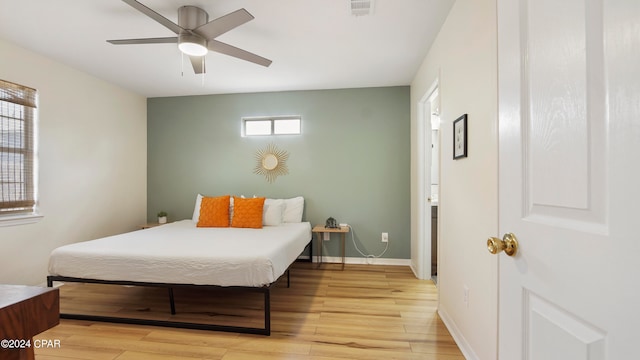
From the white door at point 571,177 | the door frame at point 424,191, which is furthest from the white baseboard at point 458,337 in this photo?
the white door at point 571,177

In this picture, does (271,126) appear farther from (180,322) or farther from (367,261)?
(180,322)

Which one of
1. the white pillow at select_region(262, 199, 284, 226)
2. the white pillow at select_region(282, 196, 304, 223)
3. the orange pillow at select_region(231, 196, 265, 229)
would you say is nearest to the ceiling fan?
the orange pillow at select_region(231, 196, 265, 229)

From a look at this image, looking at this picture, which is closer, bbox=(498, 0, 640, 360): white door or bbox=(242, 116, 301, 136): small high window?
bbox=(498, 0, 640, 360): white door

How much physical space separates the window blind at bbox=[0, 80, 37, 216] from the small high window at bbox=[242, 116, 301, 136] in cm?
232

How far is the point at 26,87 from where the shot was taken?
108 inches

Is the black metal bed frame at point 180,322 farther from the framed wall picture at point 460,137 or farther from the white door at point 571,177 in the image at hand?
the framed wall picture at point 460,137

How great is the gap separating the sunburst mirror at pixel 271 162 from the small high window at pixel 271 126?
0.27m

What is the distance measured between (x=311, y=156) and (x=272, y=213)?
1.02 m

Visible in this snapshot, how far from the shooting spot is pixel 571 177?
1.99 ft

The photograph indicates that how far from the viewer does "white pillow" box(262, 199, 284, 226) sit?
3612mm

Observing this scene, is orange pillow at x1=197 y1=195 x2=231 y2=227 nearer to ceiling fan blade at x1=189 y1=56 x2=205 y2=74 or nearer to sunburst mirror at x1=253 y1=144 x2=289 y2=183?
sunburst mirror at x1=253 y1=144 x2=289 y2=183

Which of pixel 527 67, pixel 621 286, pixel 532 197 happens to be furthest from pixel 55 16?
pixel 621 286

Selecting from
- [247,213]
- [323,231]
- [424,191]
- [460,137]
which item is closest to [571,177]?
[460,137]

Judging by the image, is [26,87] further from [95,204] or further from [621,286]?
[621,286]
